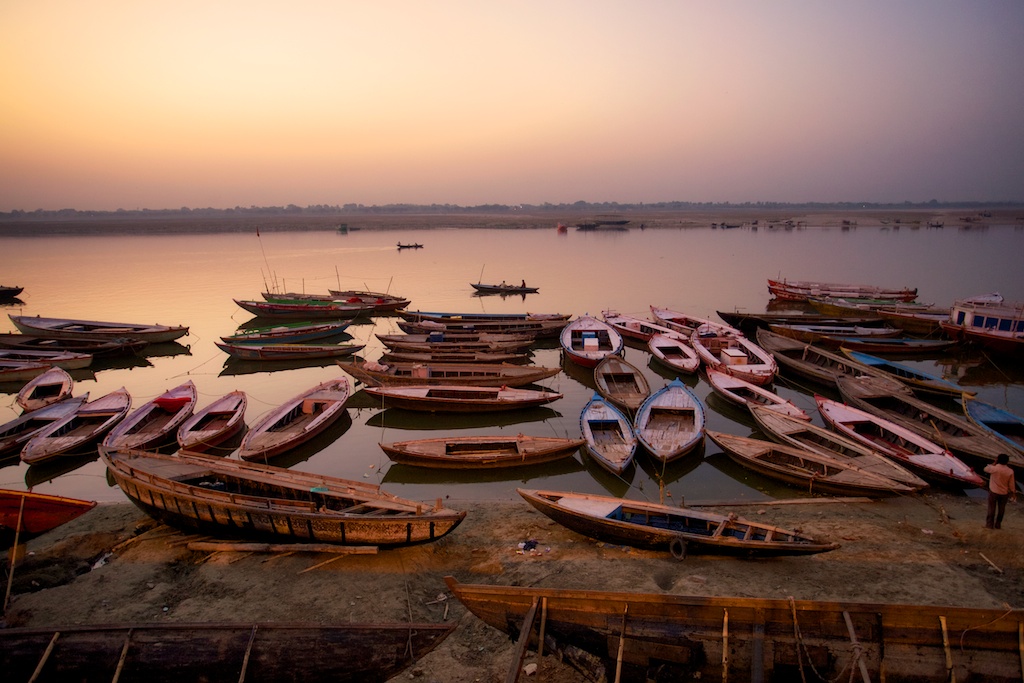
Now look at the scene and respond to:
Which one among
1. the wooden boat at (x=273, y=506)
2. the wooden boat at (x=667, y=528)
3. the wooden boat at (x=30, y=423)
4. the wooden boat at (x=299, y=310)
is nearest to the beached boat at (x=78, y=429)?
the wooden boat at (x=30, y=423)

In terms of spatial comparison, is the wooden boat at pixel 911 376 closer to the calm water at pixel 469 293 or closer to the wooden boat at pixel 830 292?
the calm water at pixel 469 293

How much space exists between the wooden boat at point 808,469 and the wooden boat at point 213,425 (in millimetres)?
16367

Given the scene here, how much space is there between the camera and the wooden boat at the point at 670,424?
15.7 m

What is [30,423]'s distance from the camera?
18.6 meters

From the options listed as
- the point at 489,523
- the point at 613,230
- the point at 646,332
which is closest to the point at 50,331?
the point at 489,523

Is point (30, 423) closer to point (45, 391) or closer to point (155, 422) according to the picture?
point (45, 391)

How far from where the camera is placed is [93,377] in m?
26.5

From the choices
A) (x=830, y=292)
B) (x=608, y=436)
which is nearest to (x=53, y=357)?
(x=608, y=436)

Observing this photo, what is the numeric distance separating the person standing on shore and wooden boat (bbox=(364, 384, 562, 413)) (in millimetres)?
12447

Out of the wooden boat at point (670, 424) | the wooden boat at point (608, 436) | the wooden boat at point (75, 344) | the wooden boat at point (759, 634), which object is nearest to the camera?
the wooden boat at point (759, 634)

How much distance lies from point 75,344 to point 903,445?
132 feet

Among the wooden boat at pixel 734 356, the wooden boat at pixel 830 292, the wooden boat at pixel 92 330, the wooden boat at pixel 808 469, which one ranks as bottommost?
the wooden boat at pixel 808 469

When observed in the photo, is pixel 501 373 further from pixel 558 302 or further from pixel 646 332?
pixel 558 302

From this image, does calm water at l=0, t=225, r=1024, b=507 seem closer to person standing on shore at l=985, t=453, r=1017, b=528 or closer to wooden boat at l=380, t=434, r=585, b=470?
wooden boat at l=380, t=434, r=585, b=470
